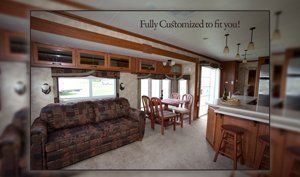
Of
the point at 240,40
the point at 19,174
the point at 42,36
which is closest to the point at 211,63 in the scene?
the point at 240,40

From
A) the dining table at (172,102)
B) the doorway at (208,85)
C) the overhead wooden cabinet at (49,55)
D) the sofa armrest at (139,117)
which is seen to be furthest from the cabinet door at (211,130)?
the overhead wooden cabinet at (49,55)

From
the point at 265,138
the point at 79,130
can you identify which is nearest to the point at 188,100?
the point at 265,138

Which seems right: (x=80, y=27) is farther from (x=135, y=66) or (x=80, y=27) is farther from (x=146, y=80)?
(x=146, y=80)

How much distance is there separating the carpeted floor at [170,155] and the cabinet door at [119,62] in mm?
1022

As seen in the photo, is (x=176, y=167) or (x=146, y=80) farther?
(x=146, y=80)

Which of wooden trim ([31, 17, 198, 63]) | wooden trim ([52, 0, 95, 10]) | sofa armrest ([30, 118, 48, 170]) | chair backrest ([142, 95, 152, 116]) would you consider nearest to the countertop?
wooden trim ([31, 17, 198, 63])

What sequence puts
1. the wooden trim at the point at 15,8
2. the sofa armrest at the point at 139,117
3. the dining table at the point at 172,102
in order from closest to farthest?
the wooden trim at the point at 15,8 → the dining table at the point at 172,102 → the sofa armrest at the point at 139,117

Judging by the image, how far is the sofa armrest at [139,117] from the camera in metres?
1.55

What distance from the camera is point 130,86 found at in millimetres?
1438

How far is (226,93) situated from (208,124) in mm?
380

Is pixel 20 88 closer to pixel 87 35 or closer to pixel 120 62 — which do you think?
pixel 87 35

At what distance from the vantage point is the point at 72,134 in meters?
1.20

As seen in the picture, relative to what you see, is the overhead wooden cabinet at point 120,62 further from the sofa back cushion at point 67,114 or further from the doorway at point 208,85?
the doorway at point 208,85

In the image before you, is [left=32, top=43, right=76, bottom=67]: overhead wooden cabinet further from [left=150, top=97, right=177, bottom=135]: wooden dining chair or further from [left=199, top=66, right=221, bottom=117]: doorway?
[left=199, top=66, right=221, bottom=117]: doorway
